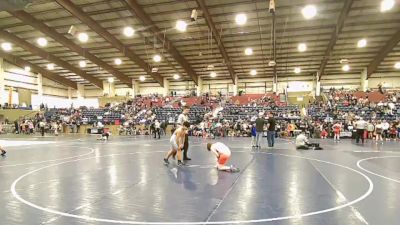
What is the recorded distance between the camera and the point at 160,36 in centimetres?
2912

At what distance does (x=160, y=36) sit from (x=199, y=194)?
25.3 metres

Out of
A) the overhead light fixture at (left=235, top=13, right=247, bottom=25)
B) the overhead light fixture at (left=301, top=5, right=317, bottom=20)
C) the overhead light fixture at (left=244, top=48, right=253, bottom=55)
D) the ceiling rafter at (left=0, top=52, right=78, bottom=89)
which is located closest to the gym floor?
the overhead light fixture at (left=301, top=5, right=317, bottom=20)

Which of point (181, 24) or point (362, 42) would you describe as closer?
point (181, 24)

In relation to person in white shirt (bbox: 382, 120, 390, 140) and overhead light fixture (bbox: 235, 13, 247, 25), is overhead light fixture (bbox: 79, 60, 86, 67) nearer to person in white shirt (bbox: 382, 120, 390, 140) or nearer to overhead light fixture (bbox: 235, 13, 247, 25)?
overhead light fixture (bbox: 235, 13, 247, 25)

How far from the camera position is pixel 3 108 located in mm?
36844

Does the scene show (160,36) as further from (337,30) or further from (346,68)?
(346,68)

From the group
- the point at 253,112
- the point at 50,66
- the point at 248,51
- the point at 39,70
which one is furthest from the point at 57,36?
the point at 253,112

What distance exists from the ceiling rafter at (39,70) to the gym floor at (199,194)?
34.2 metres

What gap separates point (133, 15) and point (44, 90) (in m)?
26.0

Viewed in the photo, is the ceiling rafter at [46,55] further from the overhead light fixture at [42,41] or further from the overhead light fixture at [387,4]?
the overhead light fixture at [387,4]

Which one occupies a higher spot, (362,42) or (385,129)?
(362,42)

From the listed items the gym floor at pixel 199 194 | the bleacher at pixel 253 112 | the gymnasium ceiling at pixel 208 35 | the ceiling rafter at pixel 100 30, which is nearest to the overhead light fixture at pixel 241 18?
the gymnasium ceiling at pixel 208 35

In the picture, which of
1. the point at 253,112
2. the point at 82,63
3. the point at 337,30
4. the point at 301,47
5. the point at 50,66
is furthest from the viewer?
the point at 50,66

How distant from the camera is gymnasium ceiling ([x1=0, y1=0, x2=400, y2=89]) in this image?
2388 centimetres
